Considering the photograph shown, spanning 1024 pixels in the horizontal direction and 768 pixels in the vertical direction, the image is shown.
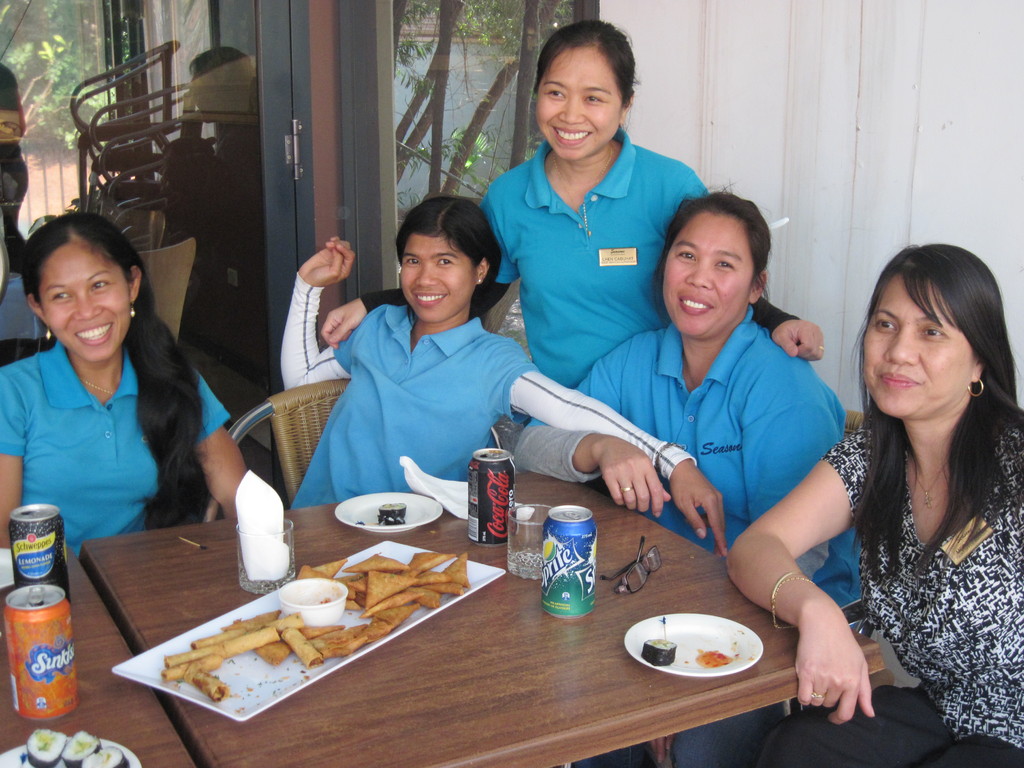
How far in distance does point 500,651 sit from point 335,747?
0.30 meters

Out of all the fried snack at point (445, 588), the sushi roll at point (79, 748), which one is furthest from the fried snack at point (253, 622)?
the sushi roll at point (79, 748)

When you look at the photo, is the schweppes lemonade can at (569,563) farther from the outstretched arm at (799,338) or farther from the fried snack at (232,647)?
the outstretched arm at (799,338)

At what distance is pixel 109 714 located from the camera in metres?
1.16

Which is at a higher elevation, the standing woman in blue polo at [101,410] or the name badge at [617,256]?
the name badge at [617,256]

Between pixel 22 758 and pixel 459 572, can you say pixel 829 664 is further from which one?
pixel 22 758

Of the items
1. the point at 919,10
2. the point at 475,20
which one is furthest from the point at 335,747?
the point at 475,20

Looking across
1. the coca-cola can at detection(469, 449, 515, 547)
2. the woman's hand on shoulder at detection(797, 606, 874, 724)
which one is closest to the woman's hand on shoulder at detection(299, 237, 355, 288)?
the coca-cola can at detection(469, 449, 515, 547)

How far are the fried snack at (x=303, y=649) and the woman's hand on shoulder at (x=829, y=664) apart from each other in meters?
0.64

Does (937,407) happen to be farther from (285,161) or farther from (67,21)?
(67,21)

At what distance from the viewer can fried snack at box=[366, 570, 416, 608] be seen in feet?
4.72

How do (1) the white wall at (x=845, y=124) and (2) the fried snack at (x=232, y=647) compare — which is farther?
(1) the white wall at (x=845, y=124)

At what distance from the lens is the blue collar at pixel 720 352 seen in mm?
2119

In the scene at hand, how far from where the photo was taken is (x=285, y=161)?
139 inches

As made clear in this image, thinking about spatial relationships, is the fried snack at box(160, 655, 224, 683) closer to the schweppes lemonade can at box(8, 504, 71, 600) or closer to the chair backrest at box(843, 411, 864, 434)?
the schweppes lemonade can at box(8, 504, 71, 600)
